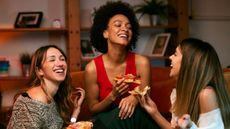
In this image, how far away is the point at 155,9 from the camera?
4039 mm

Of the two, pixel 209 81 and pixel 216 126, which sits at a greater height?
pixel 209 81

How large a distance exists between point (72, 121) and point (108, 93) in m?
0.43

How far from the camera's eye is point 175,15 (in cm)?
407

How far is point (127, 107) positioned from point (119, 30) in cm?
59

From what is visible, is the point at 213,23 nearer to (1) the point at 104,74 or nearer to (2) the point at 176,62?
(1) the point at 104,74

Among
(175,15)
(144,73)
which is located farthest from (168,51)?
(144,73)

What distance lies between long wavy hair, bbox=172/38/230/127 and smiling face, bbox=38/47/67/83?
2.17 ft

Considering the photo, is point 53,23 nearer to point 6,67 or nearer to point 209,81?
point 6,67

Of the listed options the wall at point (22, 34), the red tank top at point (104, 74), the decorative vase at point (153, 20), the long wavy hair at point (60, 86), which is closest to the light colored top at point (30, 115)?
the long wavy hair at point (60, 86)

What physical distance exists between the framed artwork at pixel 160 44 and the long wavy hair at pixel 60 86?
1.97 meters

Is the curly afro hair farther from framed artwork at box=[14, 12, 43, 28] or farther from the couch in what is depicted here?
framed artwork at box=[14, 12, 43, 28]

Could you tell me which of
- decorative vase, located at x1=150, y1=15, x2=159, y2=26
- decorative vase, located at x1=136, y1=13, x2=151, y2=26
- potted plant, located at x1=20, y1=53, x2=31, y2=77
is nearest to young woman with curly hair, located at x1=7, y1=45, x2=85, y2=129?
potted plant, located at x1=20, y1=53, x2=31, y2=77

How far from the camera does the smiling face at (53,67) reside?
2.07m

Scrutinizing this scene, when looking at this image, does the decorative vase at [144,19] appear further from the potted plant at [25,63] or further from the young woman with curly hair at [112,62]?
the young woman with curly hair at [112,62]
